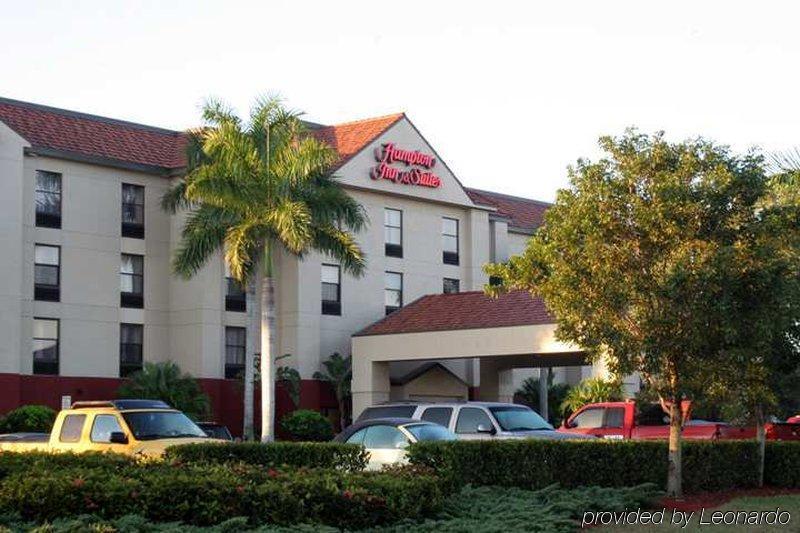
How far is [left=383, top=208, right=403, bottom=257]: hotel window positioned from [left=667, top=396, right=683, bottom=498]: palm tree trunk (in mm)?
28374

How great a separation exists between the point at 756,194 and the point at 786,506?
5.06 m

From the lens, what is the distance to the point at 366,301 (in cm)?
5094

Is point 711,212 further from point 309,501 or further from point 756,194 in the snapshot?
point 309,501

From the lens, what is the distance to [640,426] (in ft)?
108

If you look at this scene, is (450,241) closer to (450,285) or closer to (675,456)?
Answer: (450,285)

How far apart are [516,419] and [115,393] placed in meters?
21.5

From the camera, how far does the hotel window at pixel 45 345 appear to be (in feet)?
144

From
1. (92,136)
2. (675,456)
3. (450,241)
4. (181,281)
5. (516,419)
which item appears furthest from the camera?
(450,241)

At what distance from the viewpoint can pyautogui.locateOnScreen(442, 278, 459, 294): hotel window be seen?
54.1 m

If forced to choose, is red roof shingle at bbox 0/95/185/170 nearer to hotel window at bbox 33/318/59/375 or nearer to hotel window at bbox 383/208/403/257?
hotel window at bbox 33/318/59/375

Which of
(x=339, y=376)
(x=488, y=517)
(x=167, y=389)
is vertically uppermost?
(x=339, y=376)

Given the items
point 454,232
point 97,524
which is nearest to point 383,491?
point 97,524

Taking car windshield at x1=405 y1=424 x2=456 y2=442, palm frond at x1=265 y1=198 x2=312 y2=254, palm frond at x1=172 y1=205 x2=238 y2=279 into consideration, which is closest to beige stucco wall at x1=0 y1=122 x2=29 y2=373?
palm frond at x1=172 y1=205 x2=238 y2=279

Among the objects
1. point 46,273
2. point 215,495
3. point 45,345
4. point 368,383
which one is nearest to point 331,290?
point 368,383
